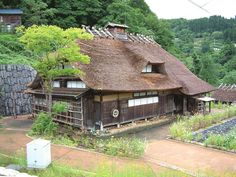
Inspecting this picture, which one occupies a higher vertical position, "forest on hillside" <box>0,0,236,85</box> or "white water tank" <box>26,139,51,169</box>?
"forest on hillside" <box>0,0,236,85</box>

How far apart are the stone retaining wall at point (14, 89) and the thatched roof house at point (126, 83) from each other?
1485 millimetres

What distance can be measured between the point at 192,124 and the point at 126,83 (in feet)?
14.2

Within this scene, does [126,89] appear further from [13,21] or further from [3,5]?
[3,5]

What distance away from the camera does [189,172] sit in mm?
9031

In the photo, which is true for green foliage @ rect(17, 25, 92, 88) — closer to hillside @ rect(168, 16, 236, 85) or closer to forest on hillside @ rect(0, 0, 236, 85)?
forest on hillside @ rect(0, 0, 236, 85)

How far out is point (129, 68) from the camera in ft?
61.6

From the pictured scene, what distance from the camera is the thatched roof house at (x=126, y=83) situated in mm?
16156

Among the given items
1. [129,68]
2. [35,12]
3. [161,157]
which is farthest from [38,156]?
[35,12]

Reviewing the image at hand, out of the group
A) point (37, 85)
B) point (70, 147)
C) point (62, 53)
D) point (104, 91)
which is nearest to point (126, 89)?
point (104, 91)

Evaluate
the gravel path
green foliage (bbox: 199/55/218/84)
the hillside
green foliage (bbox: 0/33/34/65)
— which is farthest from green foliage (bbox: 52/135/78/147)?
green foliage (bbox: 199/55/218/84)

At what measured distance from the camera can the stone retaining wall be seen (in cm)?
2030

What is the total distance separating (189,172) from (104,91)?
783 centimetres

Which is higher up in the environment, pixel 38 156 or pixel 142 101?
pixel 142 101

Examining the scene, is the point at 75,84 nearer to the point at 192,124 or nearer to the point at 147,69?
the point at 147,69
